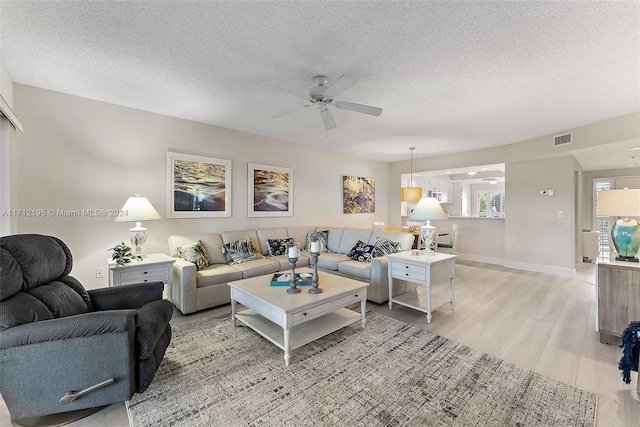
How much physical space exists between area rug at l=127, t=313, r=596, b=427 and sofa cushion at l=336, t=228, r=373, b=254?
205cm

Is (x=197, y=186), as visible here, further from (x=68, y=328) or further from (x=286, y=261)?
(x=68, y=328)

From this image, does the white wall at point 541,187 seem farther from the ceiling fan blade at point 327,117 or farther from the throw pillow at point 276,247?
the throw pillow at point 276,247

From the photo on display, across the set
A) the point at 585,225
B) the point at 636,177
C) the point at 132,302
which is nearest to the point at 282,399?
the point at 132,302

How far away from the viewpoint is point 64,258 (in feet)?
6.66

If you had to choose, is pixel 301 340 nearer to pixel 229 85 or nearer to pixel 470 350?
pixel 470 350

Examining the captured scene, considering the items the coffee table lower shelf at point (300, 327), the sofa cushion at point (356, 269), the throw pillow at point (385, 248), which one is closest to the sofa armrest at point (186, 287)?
the coffee table lower shelf at point (300, 327)

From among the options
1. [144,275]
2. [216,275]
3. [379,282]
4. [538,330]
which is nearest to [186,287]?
[216,275]

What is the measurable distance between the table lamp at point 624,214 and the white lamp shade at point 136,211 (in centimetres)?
457

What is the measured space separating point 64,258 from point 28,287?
0.42m

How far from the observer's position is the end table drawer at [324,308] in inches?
86.1

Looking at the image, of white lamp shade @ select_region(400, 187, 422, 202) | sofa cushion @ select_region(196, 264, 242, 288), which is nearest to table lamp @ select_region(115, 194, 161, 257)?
sofa cushion @ select_region(196, 264, 242, 288)

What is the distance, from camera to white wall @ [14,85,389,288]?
9.30 feet

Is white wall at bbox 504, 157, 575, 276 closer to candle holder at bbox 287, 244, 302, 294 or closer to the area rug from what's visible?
the area rug

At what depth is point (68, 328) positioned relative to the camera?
1.50 metres
